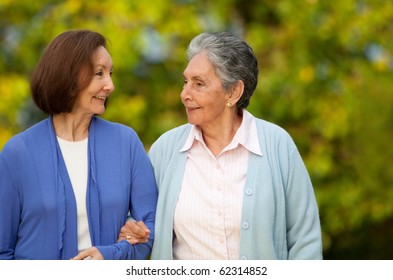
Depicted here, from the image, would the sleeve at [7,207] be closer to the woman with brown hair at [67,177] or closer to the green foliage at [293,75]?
the woman with brown hair at [67,177]

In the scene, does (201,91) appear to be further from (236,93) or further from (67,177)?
(67,177)

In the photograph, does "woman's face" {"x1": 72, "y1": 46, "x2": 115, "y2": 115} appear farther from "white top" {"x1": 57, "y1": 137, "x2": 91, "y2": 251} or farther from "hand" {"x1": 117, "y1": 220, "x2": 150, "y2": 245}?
"hand" {"x1": 117, "y1": 220, "x2": 150, "y2": 245}

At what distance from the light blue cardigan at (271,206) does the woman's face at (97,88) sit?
393 millimetres

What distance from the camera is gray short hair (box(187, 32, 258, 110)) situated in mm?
3578

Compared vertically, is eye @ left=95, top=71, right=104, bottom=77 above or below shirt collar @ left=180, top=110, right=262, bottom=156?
above

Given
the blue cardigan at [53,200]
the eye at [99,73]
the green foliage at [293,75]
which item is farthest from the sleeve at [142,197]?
the green foliage at [293,75]

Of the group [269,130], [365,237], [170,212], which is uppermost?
[269,130]

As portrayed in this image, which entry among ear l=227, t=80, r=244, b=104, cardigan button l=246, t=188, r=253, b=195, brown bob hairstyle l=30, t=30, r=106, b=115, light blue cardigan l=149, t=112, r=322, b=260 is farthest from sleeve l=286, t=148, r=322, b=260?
brown bob hairstyle l=30, t=30, r=106, b=115

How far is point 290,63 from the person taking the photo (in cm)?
800

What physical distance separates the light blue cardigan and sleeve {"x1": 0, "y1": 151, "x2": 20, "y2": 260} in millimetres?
549

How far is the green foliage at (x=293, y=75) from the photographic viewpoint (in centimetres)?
776

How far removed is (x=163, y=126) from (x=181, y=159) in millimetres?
4198

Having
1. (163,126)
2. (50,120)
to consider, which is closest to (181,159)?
(50,120)
